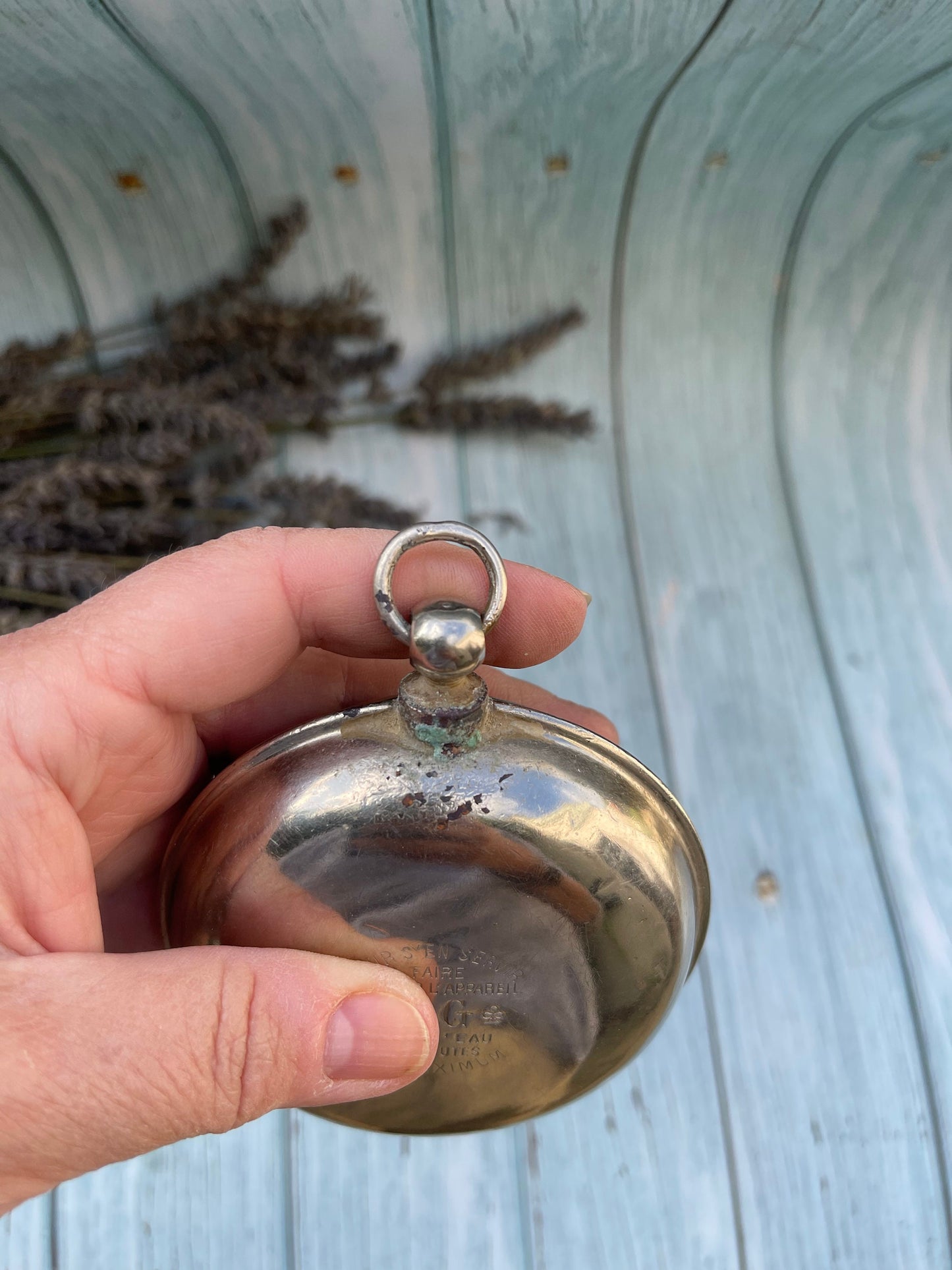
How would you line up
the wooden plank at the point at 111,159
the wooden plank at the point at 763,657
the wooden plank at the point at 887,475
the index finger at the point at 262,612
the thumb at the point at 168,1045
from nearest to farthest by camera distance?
the thumb at the point at 168,1045 < the index finger at the point at 262,612 < the wooden plank at the point at 111,159 < the wooden plank at the point at 763,657 < the wooden plank at the point at 887,475

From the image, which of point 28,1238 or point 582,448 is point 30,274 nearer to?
point 582,448

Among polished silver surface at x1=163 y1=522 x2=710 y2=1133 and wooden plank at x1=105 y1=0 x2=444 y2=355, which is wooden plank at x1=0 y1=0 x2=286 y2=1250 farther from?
polished silver surface at x1=163 y1=522 x2=710 y2=1133

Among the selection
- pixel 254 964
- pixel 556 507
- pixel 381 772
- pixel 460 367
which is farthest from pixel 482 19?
pixel 254 964

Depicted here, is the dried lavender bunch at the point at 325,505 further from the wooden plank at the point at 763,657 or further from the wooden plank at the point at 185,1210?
the wooden plank at the point at 185,1210

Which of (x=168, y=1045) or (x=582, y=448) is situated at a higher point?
(x=582, y=448)

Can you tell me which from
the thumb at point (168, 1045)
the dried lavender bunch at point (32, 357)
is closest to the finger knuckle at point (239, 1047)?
the thumb at point (168, 1045)

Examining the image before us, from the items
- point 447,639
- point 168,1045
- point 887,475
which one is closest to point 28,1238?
point 168,1045
